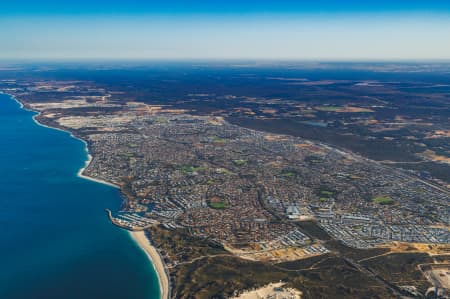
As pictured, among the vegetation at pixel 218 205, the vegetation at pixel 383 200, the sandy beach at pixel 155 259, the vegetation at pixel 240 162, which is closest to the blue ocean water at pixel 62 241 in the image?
the sandy beach at pixel 155 259

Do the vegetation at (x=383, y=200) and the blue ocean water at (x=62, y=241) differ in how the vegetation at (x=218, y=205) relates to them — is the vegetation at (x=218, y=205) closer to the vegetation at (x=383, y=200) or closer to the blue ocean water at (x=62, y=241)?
the blue ocean water at (x=62, y=241)

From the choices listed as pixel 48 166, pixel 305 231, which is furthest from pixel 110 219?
pixel 48 166

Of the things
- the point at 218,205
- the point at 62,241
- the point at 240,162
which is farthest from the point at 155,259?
the point at 240,162

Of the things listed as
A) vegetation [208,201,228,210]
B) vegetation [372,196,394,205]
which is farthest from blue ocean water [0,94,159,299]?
vegetation [372,196,394,205]

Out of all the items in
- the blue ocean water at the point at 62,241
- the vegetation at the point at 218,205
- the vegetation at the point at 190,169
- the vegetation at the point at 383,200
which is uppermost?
the vegetation at the point at 190,169

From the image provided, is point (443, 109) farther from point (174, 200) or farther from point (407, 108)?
point (174, 200)

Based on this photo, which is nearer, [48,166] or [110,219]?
[110,219]
